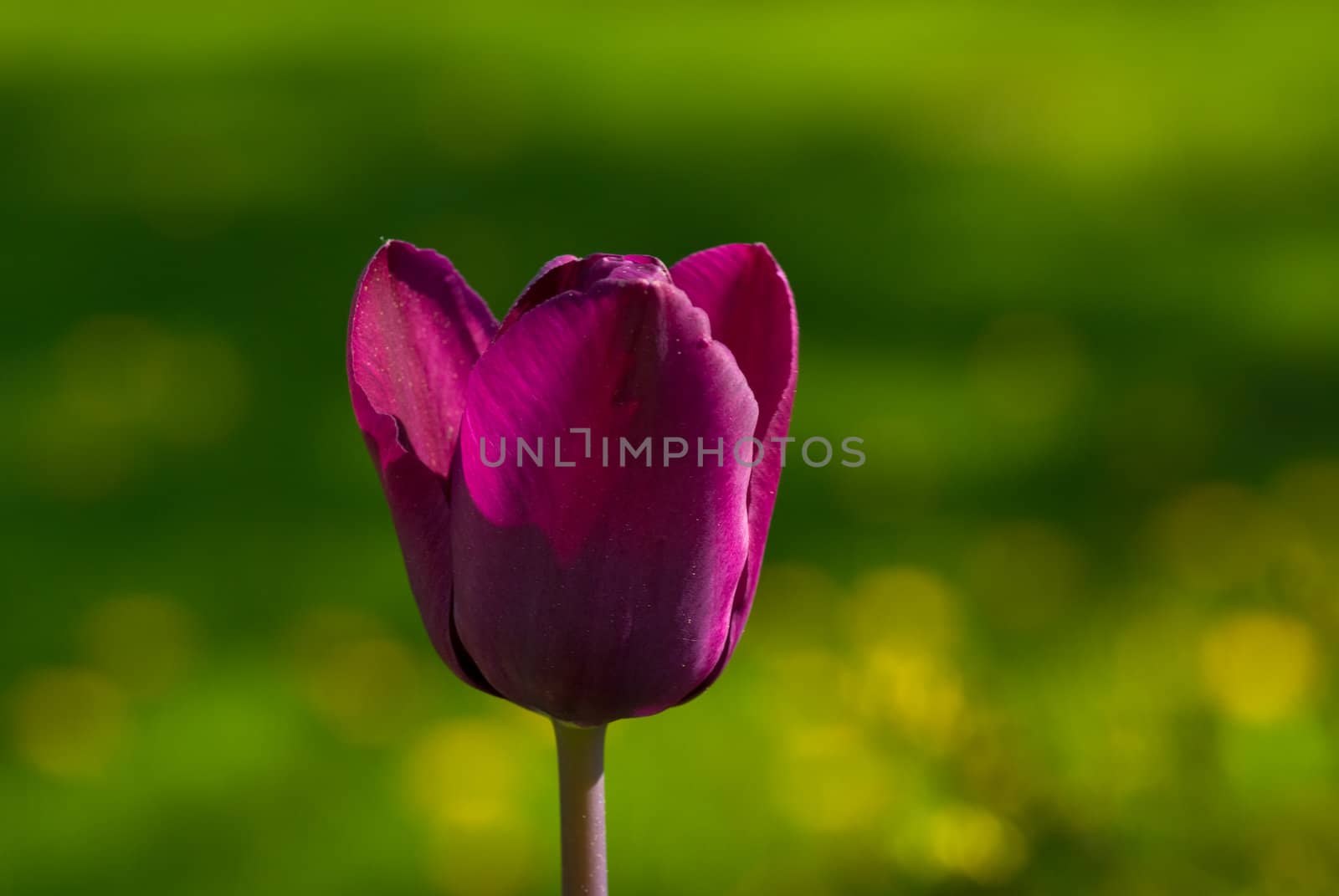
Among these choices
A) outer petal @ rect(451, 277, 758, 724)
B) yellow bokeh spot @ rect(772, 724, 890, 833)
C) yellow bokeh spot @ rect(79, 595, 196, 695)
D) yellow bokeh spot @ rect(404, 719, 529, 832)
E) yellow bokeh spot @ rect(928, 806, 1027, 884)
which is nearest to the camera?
outer petal @ rect(451, 277, 758, 724)

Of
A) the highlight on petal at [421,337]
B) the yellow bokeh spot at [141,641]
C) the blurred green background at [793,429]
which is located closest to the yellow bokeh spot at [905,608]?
the blurred green background at [793,429]

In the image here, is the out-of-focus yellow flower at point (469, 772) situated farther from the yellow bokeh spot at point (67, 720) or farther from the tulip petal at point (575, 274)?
the tulip petal at point (575, 274)

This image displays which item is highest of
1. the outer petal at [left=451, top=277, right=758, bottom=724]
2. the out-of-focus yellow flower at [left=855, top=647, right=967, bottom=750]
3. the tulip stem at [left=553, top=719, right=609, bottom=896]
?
the outer petal at [left=451, top=277, right=758, bottom=724]

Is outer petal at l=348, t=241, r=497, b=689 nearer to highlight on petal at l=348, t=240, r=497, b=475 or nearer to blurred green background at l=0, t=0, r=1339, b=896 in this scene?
highlight on petal at l=348, t=240, r=497, b=475

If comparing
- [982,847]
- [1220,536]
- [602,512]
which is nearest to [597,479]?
[602,512]

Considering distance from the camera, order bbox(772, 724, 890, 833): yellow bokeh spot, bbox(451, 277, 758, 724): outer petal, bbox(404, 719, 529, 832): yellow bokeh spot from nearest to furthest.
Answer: bbox(451, 277, 758, 724): outer petal → bbox(772, 724, 890, 833): yellow bokeh spot → bbox(404, 719, 529, 832): yellow bokeh spot

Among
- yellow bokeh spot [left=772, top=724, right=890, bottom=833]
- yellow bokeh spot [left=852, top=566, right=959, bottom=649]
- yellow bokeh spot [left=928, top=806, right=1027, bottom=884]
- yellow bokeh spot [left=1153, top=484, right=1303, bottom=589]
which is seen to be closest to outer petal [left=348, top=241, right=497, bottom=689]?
yellow bokeh spot [left=928, top=806, right=1027, bottom=884]

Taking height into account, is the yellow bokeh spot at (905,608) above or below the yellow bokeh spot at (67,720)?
above
